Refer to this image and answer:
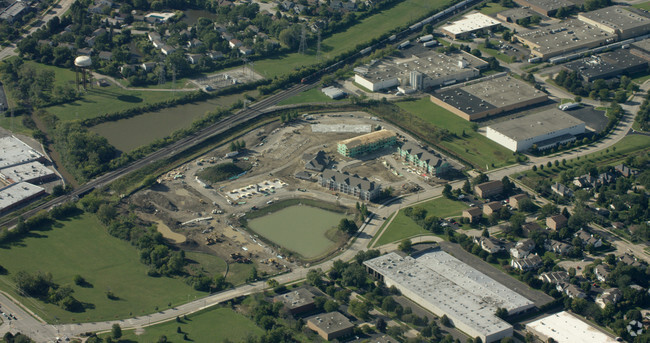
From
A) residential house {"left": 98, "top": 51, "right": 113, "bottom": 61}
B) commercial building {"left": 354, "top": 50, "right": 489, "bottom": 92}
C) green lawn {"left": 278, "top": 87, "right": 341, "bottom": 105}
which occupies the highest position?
residential house {"left": 98, "top": 51, "right": 113, "bottom": 61}

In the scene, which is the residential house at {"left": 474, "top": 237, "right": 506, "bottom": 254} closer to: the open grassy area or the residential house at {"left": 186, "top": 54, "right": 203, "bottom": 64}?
the open grassy area

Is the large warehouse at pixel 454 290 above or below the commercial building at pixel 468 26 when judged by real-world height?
below

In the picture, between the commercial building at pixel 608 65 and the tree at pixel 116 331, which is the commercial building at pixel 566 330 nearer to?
the tree at pixel 116 331

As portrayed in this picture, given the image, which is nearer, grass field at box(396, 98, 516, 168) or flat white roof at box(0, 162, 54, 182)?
flat white roof at box(0, 162, 54, 182)

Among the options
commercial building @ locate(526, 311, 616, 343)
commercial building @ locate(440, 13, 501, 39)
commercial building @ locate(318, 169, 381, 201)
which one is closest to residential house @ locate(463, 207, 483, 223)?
commercial building @ locate(318, 169, 381, 201)

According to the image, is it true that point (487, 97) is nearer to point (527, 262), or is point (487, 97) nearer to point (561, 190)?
point (561, 190)

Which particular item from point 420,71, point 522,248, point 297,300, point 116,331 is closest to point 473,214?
point 522,248

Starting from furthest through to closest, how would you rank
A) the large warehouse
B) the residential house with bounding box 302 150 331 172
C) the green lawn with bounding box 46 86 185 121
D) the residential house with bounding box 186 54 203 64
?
the residential house with bounding box 186 54 203 64, the green lawn with bounding box 46 86 185 121, the residential house with bounding box 302 150 331 172, the large warehouse

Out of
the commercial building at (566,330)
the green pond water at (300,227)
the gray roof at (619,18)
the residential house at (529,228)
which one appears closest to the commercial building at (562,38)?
the gray roof at (619,18)
